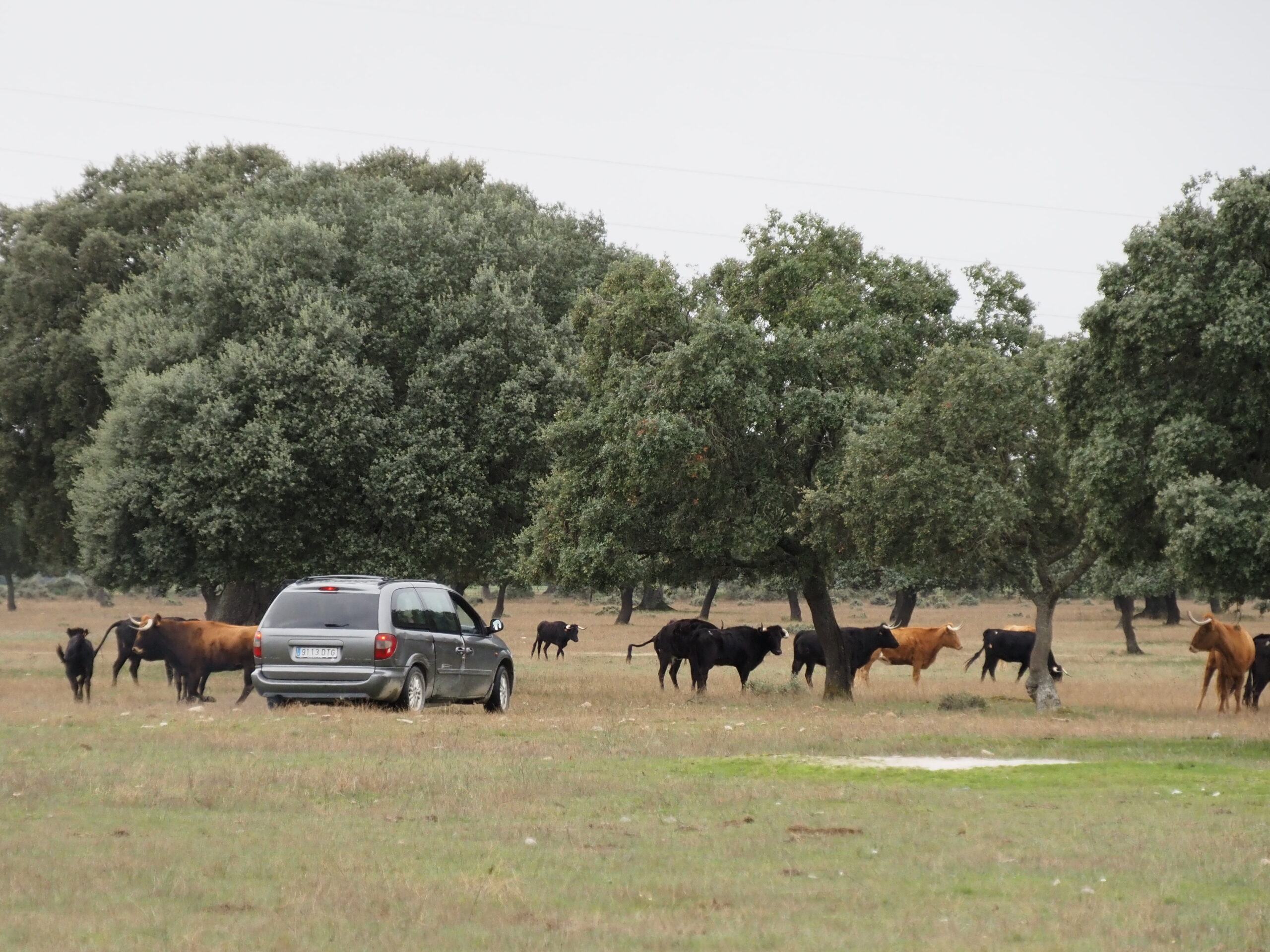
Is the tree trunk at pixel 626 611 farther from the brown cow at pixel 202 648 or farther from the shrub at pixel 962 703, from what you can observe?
the brown cow at pixel 202 648

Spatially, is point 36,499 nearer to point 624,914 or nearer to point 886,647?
point 886,647

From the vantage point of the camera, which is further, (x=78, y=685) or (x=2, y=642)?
(x=2, y=642)

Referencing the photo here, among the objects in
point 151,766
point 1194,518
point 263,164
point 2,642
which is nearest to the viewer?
point 151,766

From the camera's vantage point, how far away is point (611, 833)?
11508 mm

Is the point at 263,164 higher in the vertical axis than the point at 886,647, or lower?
higher

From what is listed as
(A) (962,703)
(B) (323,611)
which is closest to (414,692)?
(B) (323,611)

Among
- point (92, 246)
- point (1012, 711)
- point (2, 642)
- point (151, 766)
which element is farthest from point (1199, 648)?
point (2, 642)

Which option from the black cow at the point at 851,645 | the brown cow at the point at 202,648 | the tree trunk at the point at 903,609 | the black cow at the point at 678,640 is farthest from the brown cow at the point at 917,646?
the tree trunk at the point at 903,609

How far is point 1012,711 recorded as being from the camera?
27.7 metres

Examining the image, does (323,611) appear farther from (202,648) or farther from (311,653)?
(202,648)

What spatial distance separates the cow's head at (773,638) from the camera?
31328mm

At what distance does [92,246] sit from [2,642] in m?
18.8

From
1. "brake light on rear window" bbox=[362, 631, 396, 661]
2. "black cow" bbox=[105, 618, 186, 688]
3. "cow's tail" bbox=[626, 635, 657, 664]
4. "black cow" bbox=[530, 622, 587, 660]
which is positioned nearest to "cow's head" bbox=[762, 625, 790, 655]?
"cow's tail" bbox=[626, 635, 657, 664]

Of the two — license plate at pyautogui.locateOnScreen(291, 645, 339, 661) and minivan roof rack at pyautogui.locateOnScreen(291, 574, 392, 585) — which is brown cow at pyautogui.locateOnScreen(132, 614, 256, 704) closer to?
minivan roof rack at pyautogui.locateOnScreen(291, 574, 392, 585)
